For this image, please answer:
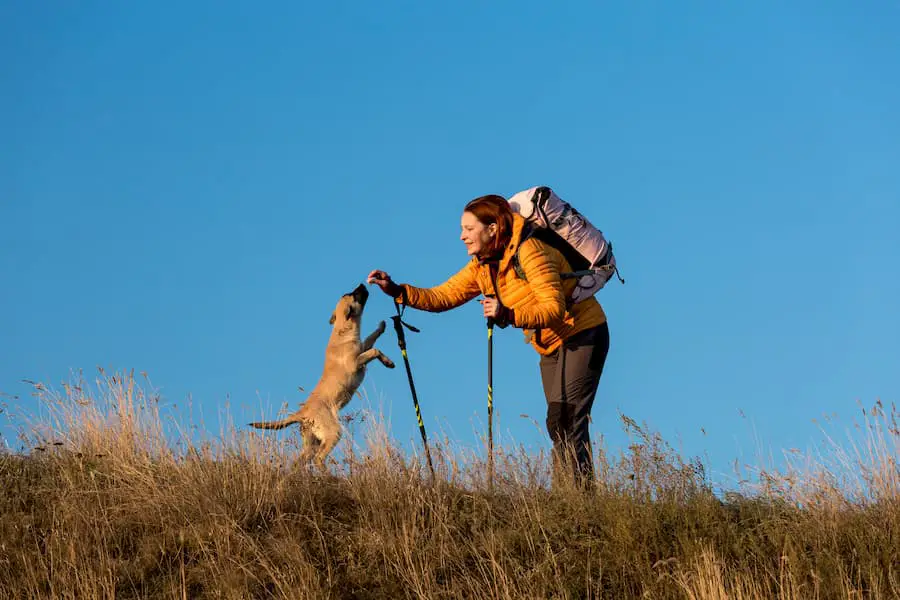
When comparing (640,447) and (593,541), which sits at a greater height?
(640,447)

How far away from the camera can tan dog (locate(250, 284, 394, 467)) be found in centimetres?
979

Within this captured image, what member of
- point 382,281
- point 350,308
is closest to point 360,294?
point 350,308

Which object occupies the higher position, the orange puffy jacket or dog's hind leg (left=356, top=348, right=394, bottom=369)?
dog's hind leg (left=356, top=348, right=394, bottom=369)

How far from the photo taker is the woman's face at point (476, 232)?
6516 millimetres

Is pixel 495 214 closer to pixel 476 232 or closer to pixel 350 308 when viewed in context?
pixel 476 232

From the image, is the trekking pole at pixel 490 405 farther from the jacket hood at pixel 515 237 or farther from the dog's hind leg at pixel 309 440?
the dog's hind leg at pixel 309 440

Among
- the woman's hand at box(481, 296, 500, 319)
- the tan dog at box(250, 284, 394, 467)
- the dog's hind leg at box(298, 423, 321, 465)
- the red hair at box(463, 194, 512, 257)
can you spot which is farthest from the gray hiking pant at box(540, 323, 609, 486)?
the dog's hind leg at box(298, 423, 321, 465)

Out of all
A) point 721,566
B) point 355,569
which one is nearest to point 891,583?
point 721,566

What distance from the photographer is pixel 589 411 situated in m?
6.63

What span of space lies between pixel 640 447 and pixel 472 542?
1.55m

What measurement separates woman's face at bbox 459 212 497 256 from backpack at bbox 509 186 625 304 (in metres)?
0.23

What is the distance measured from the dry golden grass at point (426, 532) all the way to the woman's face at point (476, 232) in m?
1.53

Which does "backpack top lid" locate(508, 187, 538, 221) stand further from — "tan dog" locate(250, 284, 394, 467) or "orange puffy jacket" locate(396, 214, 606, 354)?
"tan dog" locate(250, 284, 394, 467)

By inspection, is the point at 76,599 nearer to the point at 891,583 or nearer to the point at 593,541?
the point at 593,541
